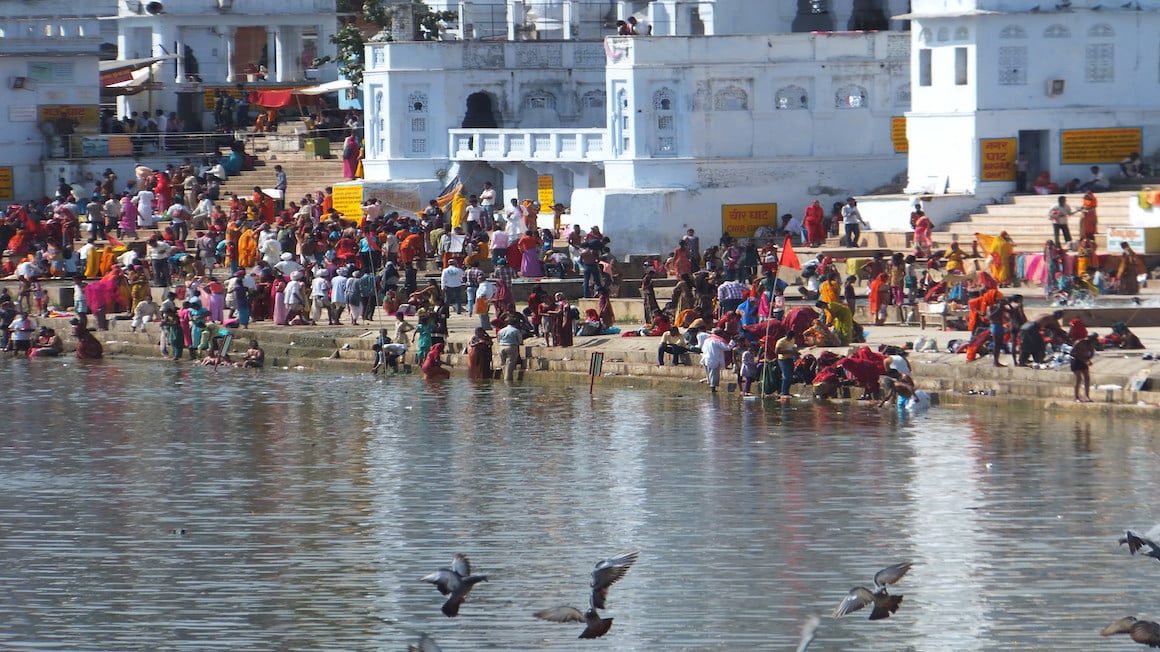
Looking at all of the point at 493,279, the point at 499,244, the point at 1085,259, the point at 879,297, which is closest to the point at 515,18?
the point at 499,244

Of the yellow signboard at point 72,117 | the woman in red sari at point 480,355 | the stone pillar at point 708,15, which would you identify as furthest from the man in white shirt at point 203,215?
the woman in red sari at point 480,355

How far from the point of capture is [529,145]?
143 ft

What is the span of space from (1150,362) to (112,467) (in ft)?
39.2

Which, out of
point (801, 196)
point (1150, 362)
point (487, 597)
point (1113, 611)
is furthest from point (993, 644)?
point (801, 196)

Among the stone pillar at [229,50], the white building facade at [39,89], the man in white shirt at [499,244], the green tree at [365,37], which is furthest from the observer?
the stone pillar at [229,50]

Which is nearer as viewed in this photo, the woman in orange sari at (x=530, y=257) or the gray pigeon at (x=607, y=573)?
the gray pigeon at (x=607, y=573)

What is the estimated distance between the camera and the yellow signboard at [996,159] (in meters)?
38.8

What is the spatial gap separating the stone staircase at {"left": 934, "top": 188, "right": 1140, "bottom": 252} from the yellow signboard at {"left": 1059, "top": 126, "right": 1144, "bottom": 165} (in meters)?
1.29

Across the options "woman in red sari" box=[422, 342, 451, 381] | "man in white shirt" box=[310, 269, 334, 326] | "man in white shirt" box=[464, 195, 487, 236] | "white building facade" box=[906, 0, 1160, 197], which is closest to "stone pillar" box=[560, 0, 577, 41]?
"man in white shirt" box=[464, 195, 487, 236]

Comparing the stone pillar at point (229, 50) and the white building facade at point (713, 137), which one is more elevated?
the stone pillar at point (229, 50)

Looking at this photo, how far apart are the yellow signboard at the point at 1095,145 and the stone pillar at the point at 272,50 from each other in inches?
1041

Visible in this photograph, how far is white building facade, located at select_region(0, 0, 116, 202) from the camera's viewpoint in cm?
4816

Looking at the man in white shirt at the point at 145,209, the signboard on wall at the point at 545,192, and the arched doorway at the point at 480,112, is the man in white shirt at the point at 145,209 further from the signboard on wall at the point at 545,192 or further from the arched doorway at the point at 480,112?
the signboard on wall at the point at 545,192

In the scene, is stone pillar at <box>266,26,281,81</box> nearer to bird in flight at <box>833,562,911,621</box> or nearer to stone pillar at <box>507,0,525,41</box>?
stone pillar at <box>507,0,525,41</box>
